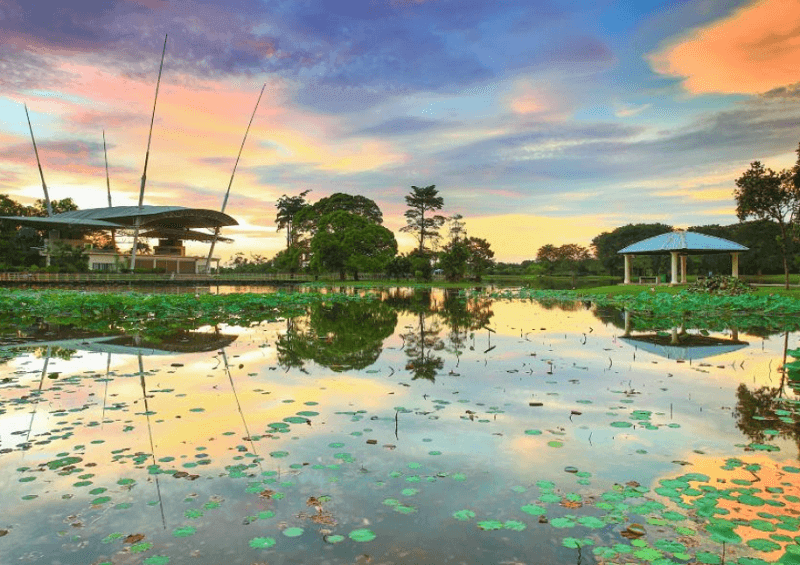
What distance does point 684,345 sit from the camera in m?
12.8

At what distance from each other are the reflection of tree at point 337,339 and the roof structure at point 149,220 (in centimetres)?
5422

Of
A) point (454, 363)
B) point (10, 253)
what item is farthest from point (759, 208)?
point (10, 253)

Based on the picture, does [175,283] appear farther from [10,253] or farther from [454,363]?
[454,363]

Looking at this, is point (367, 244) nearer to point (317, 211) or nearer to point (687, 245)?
point (317, 211)

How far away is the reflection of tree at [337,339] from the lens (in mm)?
10573

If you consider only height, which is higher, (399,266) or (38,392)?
(399,266)

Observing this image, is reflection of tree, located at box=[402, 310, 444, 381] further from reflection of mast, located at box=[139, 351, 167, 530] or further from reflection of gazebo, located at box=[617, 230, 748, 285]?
reflection of gazebo, located at box=[617, 230, 748, 285]

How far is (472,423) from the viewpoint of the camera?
6242mm

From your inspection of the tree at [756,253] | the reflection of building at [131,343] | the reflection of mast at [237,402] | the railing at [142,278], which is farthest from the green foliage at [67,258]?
the tree at [756,253]

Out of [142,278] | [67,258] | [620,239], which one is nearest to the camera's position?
[142,278]

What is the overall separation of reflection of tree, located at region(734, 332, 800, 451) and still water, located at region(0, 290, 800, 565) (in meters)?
0.04

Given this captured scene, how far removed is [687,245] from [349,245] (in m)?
30.7

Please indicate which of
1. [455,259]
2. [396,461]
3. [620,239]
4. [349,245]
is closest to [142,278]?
[349,245]

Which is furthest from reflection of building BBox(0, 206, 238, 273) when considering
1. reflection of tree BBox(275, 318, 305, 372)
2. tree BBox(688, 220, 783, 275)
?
tree BBox(688, 220, 783, 275)
